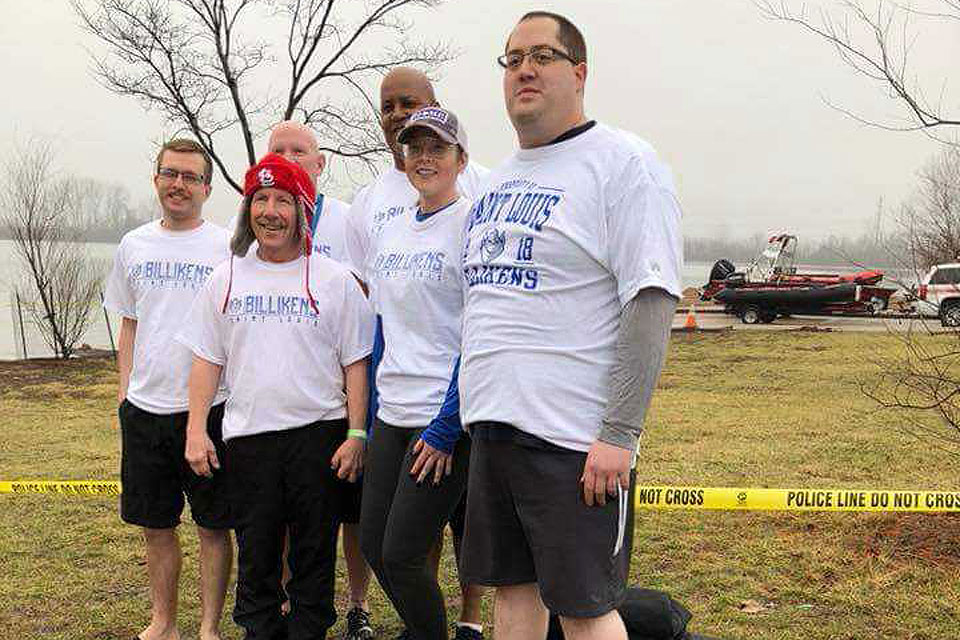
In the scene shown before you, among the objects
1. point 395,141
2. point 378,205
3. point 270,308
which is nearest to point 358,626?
point 270,308

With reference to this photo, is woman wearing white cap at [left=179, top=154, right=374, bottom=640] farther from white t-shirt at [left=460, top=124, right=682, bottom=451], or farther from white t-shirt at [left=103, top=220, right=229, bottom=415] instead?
white t-shirt at [left=460, top=124, right=682, bottom=451]

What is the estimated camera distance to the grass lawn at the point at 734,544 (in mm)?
3908

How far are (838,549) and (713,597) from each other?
0.93m

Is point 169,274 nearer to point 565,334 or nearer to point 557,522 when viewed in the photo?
point 565,334

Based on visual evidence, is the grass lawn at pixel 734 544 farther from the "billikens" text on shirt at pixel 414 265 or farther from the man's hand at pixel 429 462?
the "billikens" text on shirt at pixel 414 265

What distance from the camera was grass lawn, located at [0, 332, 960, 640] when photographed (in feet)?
12.8

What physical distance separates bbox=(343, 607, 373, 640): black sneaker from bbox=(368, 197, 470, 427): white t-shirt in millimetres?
1226

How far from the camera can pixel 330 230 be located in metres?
3.68

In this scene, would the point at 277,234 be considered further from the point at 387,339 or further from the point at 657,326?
the point at 657,326

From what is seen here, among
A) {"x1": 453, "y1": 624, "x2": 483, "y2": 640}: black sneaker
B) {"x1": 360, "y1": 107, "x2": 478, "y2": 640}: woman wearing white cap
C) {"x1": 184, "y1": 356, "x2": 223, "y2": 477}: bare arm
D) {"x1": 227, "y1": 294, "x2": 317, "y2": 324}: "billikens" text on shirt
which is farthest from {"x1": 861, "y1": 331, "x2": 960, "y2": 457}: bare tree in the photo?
{"x1": 184, "y1": 356, "x2": 223, "y2": 477}: bare arm

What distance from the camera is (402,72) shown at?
3.40m

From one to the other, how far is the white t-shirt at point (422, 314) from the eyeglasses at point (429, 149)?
17 cm

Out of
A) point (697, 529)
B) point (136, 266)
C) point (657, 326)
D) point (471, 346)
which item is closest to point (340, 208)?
point (136, 266)

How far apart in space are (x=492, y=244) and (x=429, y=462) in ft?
2.63
